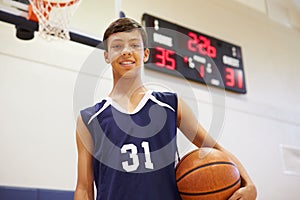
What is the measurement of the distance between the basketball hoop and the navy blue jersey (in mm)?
705

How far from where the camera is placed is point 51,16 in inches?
67.1

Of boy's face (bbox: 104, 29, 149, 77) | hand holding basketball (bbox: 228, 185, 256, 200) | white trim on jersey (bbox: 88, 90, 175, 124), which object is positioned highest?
boy's face (bbox: 104, 29, 149, 77)

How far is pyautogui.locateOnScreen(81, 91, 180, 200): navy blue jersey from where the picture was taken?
97cm

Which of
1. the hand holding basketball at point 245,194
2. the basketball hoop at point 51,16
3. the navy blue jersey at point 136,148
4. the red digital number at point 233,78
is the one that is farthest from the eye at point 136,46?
the red digital number at point 233,78

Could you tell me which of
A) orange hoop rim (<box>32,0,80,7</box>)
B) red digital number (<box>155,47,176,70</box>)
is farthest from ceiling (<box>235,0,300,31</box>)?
orange hoop rim (<box>32,0,80,7</box>)

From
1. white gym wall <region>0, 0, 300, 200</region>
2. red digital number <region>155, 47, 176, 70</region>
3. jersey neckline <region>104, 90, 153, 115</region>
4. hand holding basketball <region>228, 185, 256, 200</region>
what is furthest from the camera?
red digital number <region>155, 47, 176, 70</region>

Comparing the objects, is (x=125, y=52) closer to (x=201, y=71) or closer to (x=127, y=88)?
(x=127, y=88)

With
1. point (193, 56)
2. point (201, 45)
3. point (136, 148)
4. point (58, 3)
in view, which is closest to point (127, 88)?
point (136, 148)

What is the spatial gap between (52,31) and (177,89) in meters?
0.99

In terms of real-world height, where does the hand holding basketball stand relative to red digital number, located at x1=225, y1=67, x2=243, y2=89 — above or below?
above

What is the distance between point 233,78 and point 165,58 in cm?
62

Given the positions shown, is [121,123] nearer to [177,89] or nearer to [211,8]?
[177,89]

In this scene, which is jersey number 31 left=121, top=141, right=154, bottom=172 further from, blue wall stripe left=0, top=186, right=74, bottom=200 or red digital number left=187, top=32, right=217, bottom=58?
red digital number left=187, top=32, right=217, bottom=58

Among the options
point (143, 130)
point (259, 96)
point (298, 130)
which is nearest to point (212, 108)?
point (259, 96)
